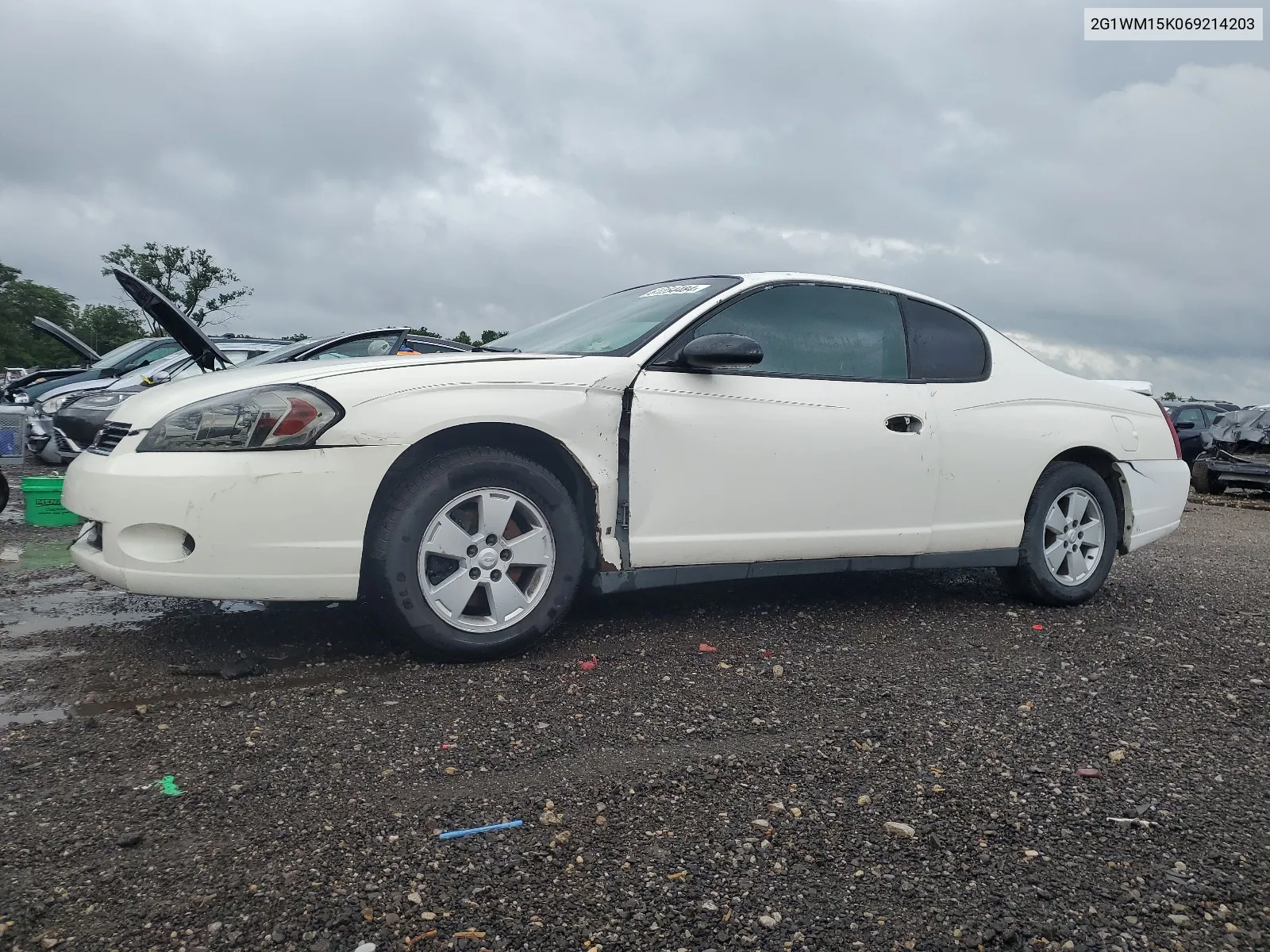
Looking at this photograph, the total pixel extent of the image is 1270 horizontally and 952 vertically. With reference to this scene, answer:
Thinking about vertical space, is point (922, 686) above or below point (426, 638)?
below

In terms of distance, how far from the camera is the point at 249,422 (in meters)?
3.13

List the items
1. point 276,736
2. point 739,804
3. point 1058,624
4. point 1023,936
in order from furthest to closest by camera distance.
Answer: point 1058,624
point 276,736
point 739,804
point 1023,936

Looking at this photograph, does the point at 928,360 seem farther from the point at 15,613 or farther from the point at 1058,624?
the point at 15,613

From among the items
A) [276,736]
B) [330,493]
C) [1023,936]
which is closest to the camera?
[1023,936]

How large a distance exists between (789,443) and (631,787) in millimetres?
1825

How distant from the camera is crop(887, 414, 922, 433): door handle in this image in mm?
4141

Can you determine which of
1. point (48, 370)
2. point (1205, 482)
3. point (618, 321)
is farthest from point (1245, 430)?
point (48, 370)

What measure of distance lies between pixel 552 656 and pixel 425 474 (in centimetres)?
85

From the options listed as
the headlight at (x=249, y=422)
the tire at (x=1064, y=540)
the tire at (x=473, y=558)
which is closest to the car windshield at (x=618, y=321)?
the tire at (x=473, y=558)

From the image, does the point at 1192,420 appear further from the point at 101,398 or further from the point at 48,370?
the point at 48,370

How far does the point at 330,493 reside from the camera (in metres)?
3.15

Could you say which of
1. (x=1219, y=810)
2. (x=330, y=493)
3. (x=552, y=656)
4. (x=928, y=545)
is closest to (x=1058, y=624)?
(x=928, y=545)

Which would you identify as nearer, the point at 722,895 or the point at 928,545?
the point at 722,895

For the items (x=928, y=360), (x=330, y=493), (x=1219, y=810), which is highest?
(x=928, y=360)
